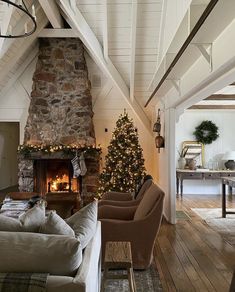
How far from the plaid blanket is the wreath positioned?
320 inches

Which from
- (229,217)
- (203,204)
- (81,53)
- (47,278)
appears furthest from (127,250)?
(81,53)

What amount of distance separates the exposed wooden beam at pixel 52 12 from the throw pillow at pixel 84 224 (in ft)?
14.2

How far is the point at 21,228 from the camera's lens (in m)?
2.16

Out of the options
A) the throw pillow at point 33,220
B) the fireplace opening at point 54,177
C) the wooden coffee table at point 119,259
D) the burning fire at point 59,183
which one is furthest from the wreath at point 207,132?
the throw pillow at point 33,220

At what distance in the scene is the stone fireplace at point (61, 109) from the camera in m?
7.81

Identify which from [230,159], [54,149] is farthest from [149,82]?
[230,159]

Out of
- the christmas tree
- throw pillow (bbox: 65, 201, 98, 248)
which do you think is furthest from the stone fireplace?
throw pillow (bbox: 65, 201, 98, 248)

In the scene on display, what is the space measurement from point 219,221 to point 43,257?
16.3 ft

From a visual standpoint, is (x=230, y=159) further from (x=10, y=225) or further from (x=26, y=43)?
(x=10, y=225)

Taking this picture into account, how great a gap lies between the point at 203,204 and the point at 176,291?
4999 millimetres

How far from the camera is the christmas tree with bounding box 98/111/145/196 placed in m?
7.05

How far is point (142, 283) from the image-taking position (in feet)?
10.9

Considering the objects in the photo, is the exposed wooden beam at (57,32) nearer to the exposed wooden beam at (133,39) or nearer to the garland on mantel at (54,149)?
the exposed wooden beam at (133,39)

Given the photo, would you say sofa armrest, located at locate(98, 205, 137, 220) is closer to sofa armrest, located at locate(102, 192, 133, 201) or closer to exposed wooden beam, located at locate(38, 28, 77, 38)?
sofa armrest, located at locate(102, 192, 133, 201)
